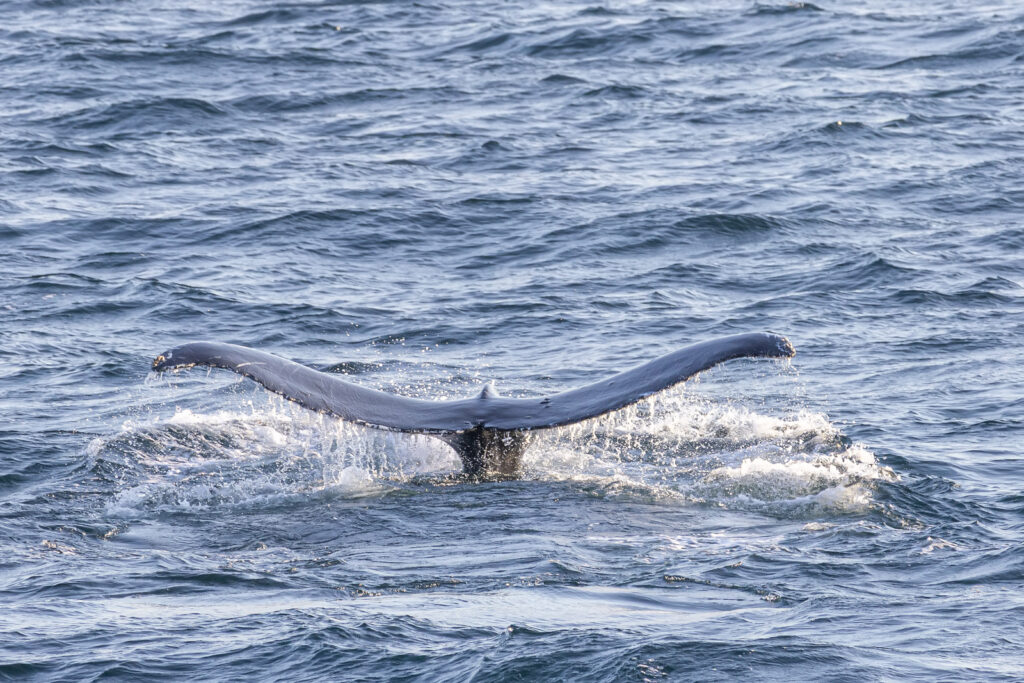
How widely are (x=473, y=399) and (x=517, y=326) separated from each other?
5.34 metres

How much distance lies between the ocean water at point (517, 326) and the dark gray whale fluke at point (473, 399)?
0.77ft

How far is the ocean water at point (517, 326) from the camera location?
8.23 metres

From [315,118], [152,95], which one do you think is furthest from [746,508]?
[152,95]

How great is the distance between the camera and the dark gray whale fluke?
9.27m

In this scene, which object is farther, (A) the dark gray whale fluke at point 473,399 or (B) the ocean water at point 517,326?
(A) the dark gray whale fluke at point 473,399

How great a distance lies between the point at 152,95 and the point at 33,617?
16.8m

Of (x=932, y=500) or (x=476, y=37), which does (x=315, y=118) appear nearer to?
(x=476, y=37)

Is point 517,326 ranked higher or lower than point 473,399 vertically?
lower

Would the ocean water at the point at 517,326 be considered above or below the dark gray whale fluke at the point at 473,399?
below

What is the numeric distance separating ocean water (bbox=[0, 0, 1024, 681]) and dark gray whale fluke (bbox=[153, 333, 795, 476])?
0.77 ft

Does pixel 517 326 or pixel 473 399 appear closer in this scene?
pixel 473 399

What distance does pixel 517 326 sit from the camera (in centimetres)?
1546

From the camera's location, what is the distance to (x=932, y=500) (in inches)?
398

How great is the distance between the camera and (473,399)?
10.2 m
